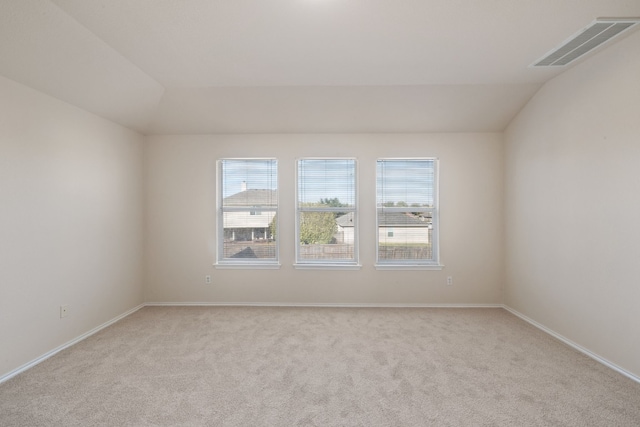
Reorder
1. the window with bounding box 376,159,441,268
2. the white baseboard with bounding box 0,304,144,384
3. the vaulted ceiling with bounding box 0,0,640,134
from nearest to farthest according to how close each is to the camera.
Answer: the vaulted ceiling with bounding box 0,0,640,134 < the white baseboard with bounding box 0,304,144,384 < the window with bounding box 376,159,441,268

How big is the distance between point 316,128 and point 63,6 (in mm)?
2732

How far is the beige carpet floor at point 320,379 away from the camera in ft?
6.52

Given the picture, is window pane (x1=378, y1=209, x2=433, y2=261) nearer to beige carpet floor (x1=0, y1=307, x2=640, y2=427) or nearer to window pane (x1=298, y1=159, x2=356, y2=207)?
window pane (x1=298, y1=159, x2=356, y2=207)

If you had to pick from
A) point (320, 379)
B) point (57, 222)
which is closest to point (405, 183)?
point (320, 379)

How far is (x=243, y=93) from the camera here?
3.58m

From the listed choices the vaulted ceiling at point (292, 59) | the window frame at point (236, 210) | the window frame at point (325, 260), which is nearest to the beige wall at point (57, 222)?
the vaulted ceiling at point (292, 59)

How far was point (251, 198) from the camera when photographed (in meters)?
4.45

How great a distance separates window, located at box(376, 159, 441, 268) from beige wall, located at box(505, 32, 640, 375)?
1.08 meters

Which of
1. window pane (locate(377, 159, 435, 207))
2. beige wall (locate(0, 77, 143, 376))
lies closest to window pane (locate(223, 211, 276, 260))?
beige wall (locate(0, 77, 143, 376))

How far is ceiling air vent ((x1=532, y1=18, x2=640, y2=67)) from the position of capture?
223 cm

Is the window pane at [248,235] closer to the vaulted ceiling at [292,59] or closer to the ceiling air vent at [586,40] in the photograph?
the vaulted ceiling at [292,59]

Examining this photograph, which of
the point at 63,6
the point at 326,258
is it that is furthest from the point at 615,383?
the point at 63,6

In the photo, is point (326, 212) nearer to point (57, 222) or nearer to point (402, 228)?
point (402, 228)

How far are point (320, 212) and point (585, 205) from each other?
9.64ft
